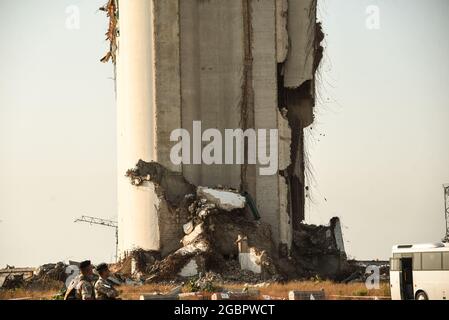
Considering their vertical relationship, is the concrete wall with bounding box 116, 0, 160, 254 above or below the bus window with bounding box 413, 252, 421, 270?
above

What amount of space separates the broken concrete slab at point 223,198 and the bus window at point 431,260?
11769 mm

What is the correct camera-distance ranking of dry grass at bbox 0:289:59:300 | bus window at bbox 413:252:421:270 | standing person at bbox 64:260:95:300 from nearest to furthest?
1. standing person at bbox 64:260:95:300
2. bus window at bbox 413:252:421:270
3. dry grass at bbox 0:289:59:300

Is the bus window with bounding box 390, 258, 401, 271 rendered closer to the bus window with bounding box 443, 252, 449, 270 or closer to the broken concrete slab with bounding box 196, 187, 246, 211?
the bus window with bounding box 443, 252, 449, 270

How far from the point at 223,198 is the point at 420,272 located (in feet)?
40.0

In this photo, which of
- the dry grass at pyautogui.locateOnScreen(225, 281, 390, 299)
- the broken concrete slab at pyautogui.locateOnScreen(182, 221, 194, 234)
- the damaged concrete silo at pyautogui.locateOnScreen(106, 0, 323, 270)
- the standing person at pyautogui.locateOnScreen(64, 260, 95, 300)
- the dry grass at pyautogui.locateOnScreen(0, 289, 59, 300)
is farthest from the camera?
the damaged concrete silo at pyautogui.locateOnScreen(106, 0, 323, 270)

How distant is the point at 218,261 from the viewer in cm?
4456

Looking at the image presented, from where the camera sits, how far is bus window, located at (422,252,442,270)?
34312mm

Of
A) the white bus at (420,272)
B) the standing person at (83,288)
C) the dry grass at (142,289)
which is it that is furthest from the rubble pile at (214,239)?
the standing person at (83,288)

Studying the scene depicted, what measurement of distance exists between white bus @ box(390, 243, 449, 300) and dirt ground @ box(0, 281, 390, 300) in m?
0.87

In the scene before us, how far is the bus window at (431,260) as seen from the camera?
113 ft

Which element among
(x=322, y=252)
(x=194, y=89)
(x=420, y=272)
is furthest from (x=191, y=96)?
(x=420, y=272)

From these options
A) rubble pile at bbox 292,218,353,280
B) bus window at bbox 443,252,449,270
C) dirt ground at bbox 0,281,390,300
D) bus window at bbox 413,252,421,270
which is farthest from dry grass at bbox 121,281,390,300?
rubble pile at bbox 292,218,353,280

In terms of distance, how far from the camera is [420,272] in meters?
34.9
